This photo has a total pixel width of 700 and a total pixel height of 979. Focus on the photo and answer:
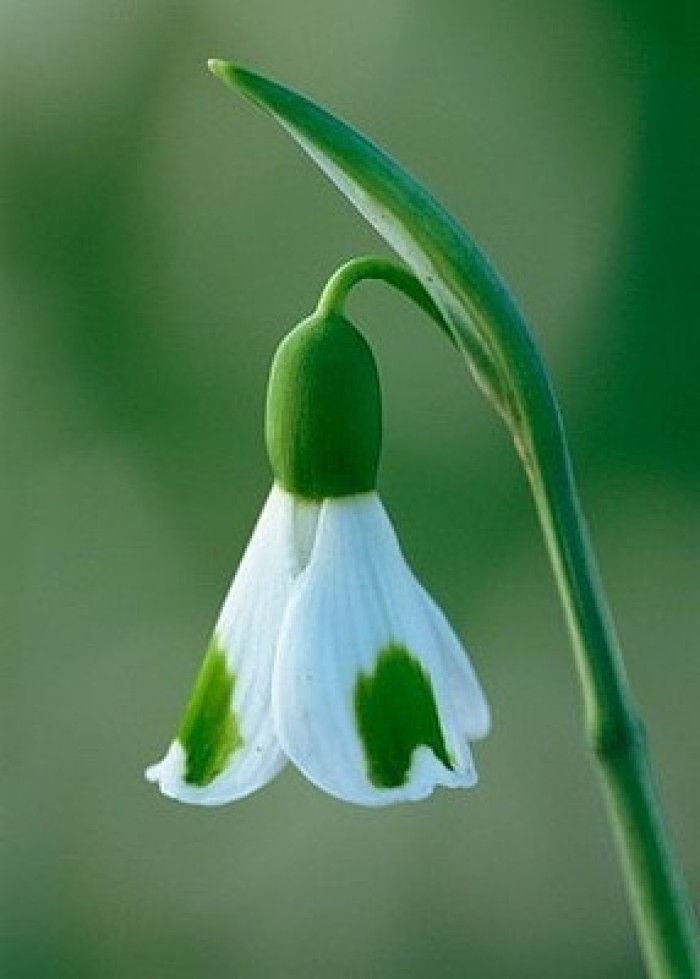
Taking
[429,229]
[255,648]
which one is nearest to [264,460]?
[255,648]

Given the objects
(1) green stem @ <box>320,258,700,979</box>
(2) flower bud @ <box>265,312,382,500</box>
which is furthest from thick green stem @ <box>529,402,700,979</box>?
(2) flower bud @ <box>265,312,382,500</box>

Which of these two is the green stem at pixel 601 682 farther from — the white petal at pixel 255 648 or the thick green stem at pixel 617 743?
the white petal at pixel 255 648

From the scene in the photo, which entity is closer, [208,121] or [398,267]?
[398,267]

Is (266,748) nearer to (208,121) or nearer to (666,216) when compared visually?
(666,216)

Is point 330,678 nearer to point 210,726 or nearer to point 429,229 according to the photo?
point 210,726

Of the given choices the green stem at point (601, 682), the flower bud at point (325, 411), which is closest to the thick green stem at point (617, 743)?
the green stem at point (601, 682)

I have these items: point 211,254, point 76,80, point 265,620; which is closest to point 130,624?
point 211,254
